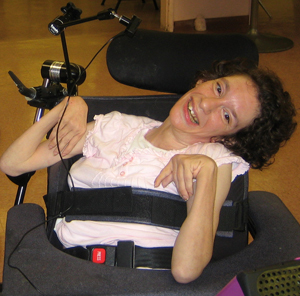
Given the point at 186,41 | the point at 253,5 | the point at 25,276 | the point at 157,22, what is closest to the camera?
the point at 25,276

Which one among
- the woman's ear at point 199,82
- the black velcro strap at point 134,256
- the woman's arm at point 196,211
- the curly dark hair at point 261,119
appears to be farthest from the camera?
the woman's ear at point 199,82

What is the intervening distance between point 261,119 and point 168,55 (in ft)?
1.30

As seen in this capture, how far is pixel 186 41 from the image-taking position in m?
1.44

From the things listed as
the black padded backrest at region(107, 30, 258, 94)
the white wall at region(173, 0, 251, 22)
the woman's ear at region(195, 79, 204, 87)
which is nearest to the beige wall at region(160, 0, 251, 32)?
the white wall at region(173, 0, 251, 22)

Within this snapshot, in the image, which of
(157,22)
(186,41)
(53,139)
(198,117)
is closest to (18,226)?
(53,139)

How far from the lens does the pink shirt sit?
1.24 metres

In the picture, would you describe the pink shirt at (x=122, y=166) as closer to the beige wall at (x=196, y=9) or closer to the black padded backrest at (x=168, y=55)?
the black padded backrest at (x=168, y=55)

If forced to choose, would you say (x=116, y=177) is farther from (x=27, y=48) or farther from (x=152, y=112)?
(x=27, y=48)

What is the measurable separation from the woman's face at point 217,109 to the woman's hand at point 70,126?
11.7 inches

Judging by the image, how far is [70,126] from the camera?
1331mm

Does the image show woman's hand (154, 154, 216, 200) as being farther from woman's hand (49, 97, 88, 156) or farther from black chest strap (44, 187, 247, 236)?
woman's hand (49, 97, 88, 156)

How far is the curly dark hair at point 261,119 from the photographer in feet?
4.21

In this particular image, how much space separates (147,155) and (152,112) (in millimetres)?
286

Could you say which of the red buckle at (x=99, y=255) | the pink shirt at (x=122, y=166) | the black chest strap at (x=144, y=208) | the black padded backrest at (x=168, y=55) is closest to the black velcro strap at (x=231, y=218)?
the black chest strap at (x=144, y=208)
